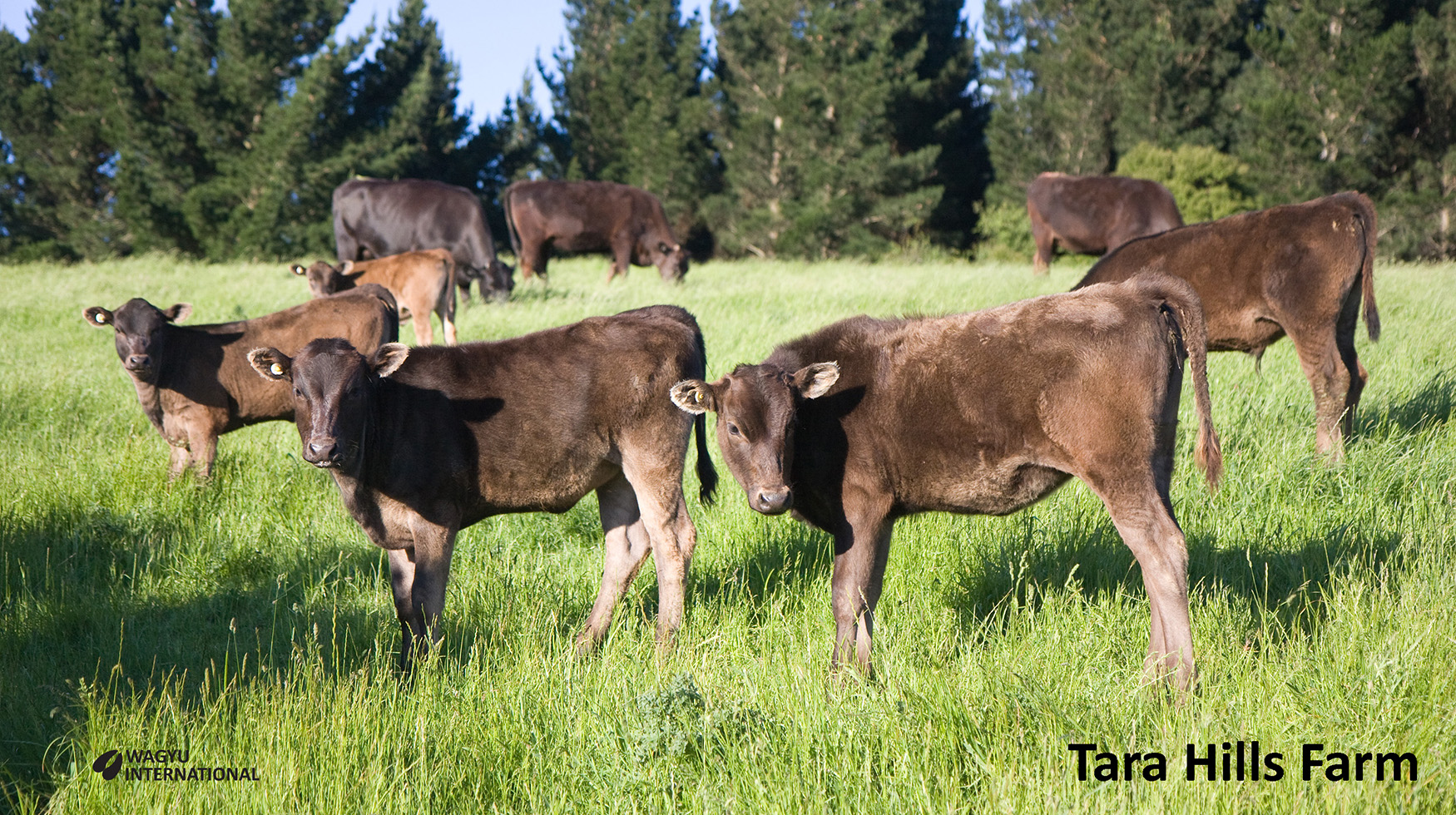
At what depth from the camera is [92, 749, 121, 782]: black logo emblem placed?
366cm

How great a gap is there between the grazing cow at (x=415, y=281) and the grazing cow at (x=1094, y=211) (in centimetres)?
1261

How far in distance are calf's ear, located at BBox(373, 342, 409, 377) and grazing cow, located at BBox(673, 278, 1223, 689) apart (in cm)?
145

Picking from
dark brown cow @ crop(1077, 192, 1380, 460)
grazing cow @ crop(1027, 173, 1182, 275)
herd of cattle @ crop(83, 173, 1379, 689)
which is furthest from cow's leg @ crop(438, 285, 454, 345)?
grazing cow @ crop(1027, 173, 1182, 275)

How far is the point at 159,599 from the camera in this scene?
585 centimetres

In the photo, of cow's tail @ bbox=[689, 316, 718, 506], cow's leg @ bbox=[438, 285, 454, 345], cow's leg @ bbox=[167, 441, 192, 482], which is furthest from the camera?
cow's leg @ bbox=[438, 285, 454, 345]

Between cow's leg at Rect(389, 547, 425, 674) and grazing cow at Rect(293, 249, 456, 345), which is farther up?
grazing cow at Rect(293, 249, 456, 345)

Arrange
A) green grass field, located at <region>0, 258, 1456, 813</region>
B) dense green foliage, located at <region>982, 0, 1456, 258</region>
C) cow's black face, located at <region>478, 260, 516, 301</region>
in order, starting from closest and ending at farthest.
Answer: green grass field, located at <region>0, 258, 1456, 813</region> < cow's black face, located at <region>478, 260, 516, 301</region> < dense green foliage, located at <region>982, 0, 1456, 258</region>

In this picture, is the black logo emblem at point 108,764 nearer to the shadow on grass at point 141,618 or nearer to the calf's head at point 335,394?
the shadow on grass at point 141,618

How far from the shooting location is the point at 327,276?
1305 centimetres

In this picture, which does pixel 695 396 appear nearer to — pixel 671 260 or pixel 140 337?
pixel 140 337

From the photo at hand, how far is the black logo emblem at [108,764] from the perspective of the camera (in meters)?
3.66

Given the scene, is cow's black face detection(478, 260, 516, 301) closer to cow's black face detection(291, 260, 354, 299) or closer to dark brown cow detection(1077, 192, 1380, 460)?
cow's black face detection(291, 260, 354, 299)

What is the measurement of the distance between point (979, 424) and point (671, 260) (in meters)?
18.4

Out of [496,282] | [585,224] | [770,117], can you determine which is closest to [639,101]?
[770,117]
